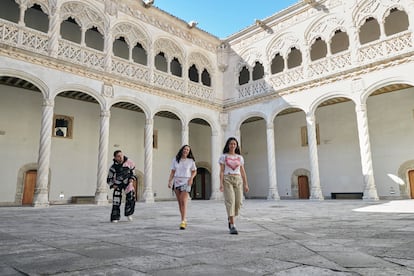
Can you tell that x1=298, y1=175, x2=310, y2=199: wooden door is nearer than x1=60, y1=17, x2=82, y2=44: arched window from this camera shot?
No

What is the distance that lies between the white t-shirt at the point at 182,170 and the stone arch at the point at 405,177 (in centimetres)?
1295

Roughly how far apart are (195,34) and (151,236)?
15.5 m

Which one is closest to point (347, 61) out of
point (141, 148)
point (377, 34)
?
point (377, 34)

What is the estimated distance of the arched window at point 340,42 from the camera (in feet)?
52.7

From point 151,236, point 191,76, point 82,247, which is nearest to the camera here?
point 82,247

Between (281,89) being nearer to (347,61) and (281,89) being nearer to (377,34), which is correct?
(347,61)

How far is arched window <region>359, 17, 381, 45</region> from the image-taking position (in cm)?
1509

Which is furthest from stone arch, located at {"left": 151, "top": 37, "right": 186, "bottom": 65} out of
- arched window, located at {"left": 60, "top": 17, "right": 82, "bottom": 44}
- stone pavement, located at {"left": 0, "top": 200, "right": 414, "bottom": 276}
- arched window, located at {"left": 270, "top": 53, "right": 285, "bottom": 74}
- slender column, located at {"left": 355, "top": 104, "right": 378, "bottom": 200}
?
stone pavement, located at {"left": 0, "top": 200, "right": 414, "bottom": 276}

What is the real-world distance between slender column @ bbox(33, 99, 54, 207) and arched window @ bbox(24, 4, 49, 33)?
4.55 m

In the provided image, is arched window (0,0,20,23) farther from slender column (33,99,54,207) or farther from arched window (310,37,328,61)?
arched window (310,37,328,61)

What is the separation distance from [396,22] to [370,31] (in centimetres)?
115

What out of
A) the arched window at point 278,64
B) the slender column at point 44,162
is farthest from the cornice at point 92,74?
the arched window at point 278,64

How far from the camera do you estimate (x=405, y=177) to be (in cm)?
1389

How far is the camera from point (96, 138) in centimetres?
1560
